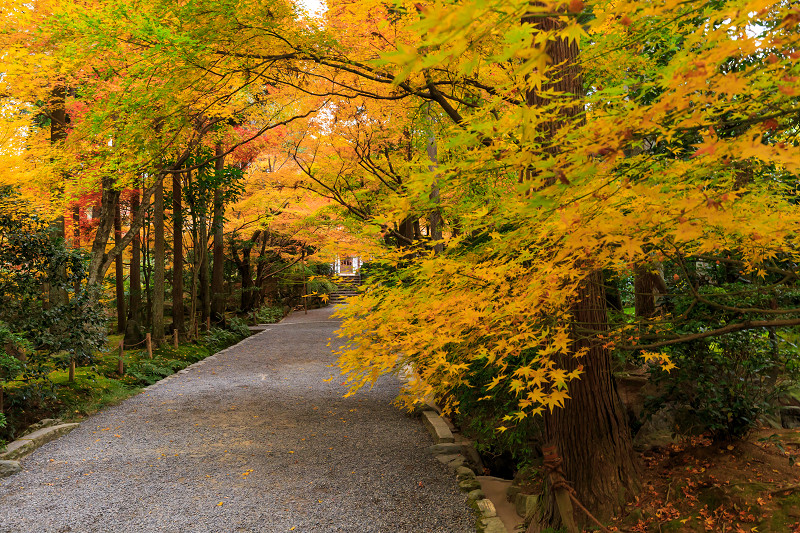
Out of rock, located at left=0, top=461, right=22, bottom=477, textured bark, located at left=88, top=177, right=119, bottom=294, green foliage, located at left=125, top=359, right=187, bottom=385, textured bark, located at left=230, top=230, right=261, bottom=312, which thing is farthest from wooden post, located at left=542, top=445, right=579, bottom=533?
textured bark, located at left=230, top=230, right=261, bottom=312

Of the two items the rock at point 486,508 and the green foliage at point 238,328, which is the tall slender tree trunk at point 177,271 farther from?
the rock at point 486,508

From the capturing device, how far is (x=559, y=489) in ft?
11.7

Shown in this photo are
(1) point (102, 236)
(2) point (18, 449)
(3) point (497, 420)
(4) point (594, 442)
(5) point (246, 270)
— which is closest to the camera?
(4) point (594, 442)

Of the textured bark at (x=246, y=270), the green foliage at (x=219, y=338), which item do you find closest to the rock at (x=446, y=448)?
the green foliage at (x=219, y=338)

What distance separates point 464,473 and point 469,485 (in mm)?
297

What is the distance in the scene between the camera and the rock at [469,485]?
15.5 ft

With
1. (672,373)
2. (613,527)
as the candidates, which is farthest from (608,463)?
(672,373)

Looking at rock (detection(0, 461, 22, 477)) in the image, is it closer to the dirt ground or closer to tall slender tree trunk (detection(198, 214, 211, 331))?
the dirt ground

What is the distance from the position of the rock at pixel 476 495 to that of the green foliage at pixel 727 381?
170 cm

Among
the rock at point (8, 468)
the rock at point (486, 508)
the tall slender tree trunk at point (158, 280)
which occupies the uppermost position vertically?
the tall slender tree trunk at point (158, 280)

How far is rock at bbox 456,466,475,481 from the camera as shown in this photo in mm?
5004

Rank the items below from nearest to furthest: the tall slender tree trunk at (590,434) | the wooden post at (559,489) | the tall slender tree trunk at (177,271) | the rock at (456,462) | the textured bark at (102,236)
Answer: the wooden post at (559,489), the tall slender tree trunk at (590,434), the rock at (456,462), the textured bark at (102,236), the tall slender tree trunk at (177,271)

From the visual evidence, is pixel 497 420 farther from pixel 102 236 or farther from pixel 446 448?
pixel 102 236

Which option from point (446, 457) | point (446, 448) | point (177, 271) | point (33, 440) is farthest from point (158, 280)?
point (446, 457)
